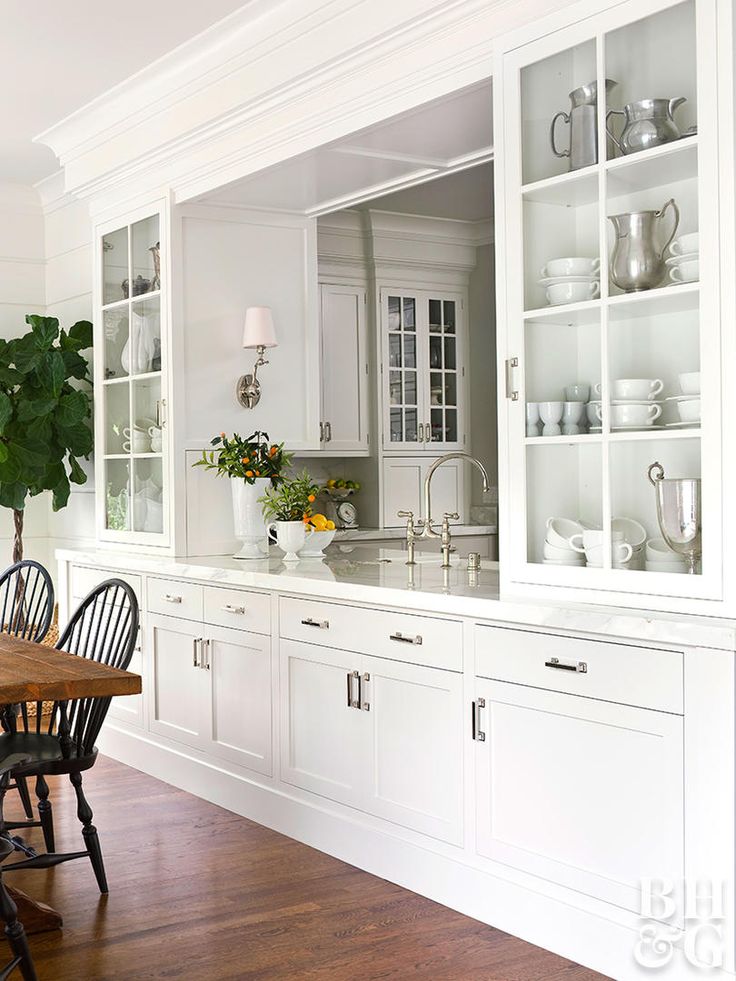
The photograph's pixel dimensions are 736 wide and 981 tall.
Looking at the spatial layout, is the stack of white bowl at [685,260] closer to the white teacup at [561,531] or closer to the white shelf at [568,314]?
the white shelf at [568,314]

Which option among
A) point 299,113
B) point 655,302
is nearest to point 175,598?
point 299,113

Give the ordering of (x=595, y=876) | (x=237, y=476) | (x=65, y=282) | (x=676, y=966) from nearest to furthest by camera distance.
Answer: (x=676, y=966)
(x=595, y=876)
(x=237, y=476)
(x=65, y=282)

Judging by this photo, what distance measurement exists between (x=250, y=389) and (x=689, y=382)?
9.27 ft

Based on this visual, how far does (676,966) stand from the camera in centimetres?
280

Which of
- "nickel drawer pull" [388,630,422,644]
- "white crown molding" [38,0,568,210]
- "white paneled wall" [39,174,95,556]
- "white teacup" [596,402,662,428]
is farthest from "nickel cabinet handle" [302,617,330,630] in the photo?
"white paneled wall" [39,174,95,556]

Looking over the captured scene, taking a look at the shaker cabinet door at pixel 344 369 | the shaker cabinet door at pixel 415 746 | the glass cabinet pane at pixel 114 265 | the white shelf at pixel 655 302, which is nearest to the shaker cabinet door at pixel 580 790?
the shaker cabinet door at pixel 415 746

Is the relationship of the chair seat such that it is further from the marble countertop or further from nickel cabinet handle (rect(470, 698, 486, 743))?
nickel cabinet handle (rect(470, 698, 486, 743))

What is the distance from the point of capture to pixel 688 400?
290 centimetres

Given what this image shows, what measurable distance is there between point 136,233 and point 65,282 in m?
1.38

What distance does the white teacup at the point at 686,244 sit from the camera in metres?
2.86

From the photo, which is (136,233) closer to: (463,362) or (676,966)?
(463,362)

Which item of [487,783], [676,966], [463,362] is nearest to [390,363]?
[463,362]

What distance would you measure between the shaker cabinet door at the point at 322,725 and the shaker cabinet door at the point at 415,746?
3.1 inches

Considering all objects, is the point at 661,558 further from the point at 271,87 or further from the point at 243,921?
the point at 271,87
